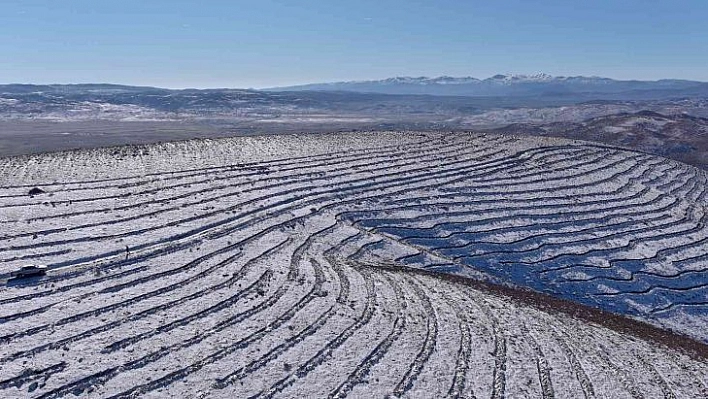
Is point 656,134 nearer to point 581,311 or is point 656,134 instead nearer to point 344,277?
point 581,311

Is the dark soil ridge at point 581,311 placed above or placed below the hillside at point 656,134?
below

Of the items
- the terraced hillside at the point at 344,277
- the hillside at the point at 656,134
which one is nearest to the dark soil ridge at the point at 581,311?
the terraced hillside at the point at 344,277

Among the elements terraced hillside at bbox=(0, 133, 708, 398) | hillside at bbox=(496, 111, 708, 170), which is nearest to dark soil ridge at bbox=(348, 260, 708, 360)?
terraced hillside at bbox=(0, 133, 708, 398)

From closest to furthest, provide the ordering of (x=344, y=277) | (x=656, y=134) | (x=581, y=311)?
(x=344, y=277), (x=581, y=311), (x=656, y=134)

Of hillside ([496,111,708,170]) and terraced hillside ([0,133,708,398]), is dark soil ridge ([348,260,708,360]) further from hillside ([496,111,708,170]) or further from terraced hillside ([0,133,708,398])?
hillside ([496,111,708,170])

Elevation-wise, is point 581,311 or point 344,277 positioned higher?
point 344,277

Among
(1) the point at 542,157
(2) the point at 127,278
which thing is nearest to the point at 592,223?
(1) the point at 542,157

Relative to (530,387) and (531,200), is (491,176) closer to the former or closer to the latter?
(531,200)

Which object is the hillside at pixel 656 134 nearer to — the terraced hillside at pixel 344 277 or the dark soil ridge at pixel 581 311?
the terraced hillside at pixel 344 277

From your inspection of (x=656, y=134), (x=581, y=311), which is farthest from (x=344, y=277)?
(x=656, y=134)
